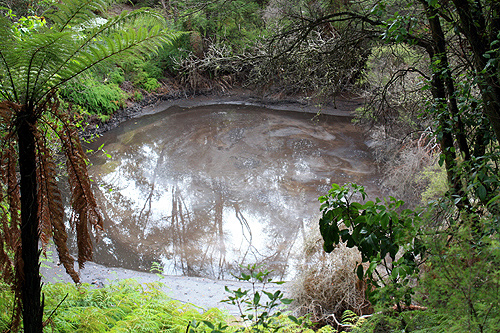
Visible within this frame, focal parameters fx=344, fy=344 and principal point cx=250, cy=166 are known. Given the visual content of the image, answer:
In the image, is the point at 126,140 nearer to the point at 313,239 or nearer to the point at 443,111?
the point at 313,239

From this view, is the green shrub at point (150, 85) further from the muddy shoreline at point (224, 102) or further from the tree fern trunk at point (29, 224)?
the tree fern trunk at point (29, 224)

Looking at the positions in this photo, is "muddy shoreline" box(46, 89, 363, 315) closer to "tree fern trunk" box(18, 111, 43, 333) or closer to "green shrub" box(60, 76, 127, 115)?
"green shrub" box(60, 76, 127, 115)

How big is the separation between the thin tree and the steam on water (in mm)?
2790

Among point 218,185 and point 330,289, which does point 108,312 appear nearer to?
point 330,289

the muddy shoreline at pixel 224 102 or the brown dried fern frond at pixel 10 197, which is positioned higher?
the muddy shoreline at pixel 224 102

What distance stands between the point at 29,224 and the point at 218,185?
6054mm

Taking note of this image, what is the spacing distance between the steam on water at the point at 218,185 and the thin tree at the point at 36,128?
2.79 metres

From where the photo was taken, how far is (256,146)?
991 centimetres

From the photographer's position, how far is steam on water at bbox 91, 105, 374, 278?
5906 millimetres

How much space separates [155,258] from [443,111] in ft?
16.1

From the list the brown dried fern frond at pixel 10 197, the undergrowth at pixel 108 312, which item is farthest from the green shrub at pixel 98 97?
the brown dried fern frond at pixel 10 197

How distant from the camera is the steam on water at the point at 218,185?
19.4ft

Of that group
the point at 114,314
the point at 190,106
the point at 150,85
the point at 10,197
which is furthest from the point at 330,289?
the point at 150,85

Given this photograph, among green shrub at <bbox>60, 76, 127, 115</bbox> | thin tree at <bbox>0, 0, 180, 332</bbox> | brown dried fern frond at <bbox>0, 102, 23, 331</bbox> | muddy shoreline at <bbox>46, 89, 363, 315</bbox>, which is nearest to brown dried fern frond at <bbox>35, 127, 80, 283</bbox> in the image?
thin tree at <bbox>0, 0, 180, 332</bbox>
